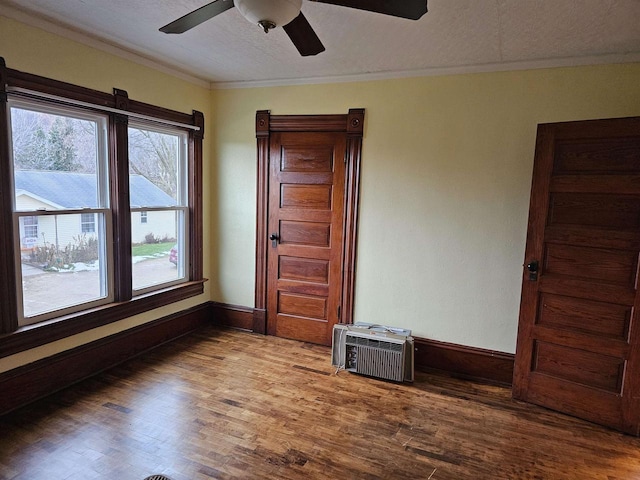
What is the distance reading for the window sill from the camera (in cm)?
250

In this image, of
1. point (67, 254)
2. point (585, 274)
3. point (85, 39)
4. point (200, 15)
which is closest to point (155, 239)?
point (67, 254)

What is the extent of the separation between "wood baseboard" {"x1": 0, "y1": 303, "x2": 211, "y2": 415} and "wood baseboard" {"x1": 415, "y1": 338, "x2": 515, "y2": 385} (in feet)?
7.83

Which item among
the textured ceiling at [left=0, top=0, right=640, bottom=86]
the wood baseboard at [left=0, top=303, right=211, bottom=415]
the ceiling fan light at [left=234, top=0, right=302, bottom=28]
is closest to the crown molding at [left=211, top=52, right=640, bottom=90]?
the textured ceiling at [left=0, top=0, right=640, bottom=86]

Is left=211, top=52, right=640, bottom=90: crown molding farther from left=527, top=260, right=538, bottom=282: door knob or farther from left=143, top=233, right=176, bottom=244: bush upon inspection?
left=143, top=233, right=176, bottom=244: bush

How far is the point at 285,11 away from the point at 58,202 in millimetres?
2233

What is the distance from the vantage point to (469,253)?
3.21 m

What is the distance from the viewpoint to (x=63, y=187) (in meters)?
2.78

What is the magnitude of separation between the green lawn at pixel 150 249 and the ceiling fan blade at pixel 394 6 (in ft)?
8.87

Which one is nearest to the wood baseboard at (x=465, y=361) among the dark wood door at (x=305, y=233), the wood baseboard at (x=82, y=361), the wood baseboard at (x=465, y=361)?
the wood baseboard at (x=465, y=361)

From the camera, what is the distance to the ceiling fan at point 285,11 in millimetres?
1479

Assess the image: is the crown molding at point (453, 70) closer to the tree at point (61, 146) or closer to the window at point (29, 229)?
the tree at point (61, 146)

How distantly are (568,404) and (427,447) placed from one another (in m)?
1.17

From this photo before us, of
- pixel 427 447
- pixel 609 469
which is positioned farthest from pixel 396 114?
pixel 609 469

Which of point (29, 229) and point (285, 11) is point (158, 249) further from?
point (285, 11)
